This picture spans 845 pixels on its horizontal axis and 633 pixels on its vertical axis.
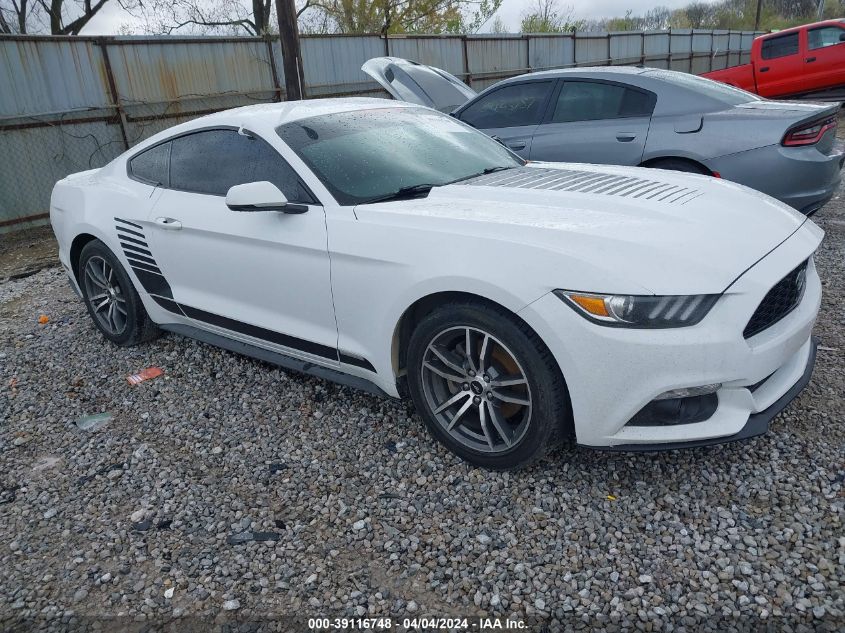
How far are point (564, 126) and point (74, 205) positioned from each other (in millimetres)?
4215

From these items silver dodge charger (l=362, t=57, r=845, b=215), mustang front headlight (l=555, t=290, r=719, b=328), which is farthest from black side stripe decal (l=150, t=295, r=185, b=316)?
silver dodge charger (l=362, t=57, r=845, b=215)

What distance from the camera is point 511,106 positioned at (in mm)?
6555

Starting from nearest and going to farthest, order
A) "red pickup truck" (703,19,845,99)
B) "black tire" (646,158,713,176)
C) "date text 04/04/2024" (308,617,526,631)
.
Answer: "date text 04/04/2024" (308,617,526,631), "black tire" (646,158,713,176), "red pickup truck" (703,19,845,99)

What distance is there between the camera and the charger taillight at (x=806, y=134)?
16.7 feet

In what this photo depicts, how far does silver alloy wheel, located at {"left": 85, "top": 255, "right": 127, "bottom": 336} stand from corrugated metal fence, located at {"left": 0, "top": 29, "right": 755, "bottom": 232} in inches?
195

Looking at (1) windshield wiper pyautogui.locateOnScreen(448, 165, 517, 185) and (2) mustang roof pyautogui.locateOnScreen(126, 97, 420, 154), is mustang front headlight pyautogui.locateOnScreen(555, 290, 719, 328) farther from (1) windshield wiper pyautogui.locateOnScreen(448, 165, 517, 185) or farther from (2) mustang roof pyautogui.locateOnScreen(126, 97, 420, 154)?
(2) mustang roof pyautogui.locateOnScreen(126, 97, 420, 154)

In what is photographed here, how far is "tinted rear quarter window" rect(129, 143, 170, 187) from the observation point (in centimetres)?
411

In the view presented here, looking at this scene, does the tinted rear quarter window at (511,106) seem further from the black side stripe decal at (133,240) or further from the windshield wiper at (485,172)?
the black side stripe decal at (133,240)

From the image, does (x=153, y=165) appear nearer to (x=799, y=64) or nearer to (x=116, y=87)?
(x=116, y=87)

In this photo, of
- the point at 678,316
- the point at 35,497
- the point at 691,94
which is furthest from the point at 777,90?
the point at 35,497

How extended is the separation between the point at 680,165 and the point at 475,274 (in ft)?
Answer: 12.0

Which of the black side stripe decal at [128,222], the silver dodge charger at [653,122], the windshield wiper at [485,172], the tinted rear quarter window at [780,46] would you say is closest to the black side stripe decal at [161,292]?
the black side stripe decal at [128,222]

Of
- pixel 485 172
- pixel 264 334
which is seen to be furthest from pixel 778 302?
pixel 264 334

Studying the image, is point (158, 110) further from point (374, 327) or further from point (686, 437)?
point (686, 437)
